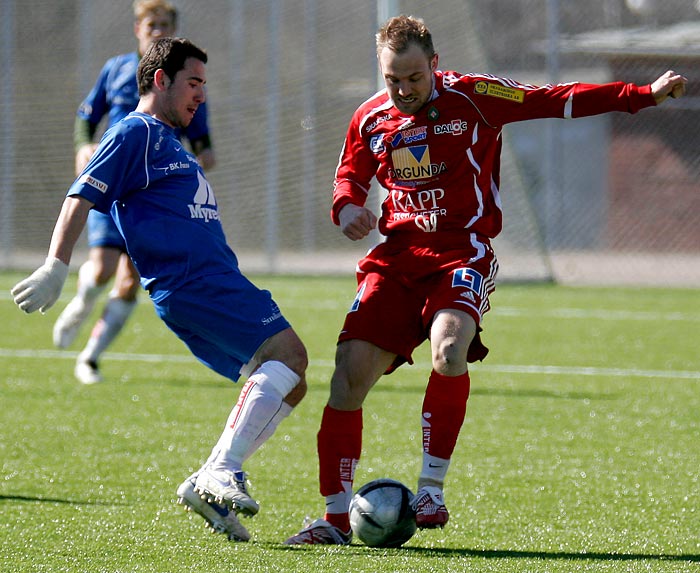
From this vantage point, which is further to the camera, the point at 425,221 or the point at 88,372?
the point at 88,372

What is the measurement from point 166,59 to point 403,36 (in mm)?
810

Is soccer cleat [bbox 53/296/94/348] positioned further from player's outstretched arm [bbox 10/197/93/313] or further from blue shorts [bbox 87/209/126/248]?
player's outstretched arm [bbox 10/197/93/313]

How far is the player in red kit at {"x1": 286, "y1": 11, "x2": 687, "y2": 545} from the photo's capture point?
4012 mm

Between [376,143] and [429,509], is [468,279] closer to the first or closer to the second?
[376,143]

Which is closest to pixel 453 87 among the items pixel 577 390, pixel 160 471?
pixel 160 471

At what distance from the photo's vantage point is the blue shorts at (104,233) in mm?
6777

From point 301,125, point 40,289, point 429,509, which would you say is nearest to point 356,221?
point 429,509

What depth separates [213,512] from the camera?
11.9ft

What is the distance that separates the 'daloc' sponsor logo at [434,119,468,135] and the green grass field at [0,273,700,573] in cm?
136

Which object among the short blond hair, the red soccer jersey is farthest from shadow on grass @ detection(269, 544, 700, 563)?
the short blond hair

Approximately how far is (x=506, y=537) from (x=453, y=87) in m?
1.61

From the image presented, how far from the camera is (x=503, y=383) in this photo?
7.51 meters

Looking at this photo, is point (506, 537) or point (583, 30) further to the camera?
point (583, 30)

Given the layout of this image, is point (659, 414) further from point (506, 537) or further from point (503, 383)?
point (506, 537)
